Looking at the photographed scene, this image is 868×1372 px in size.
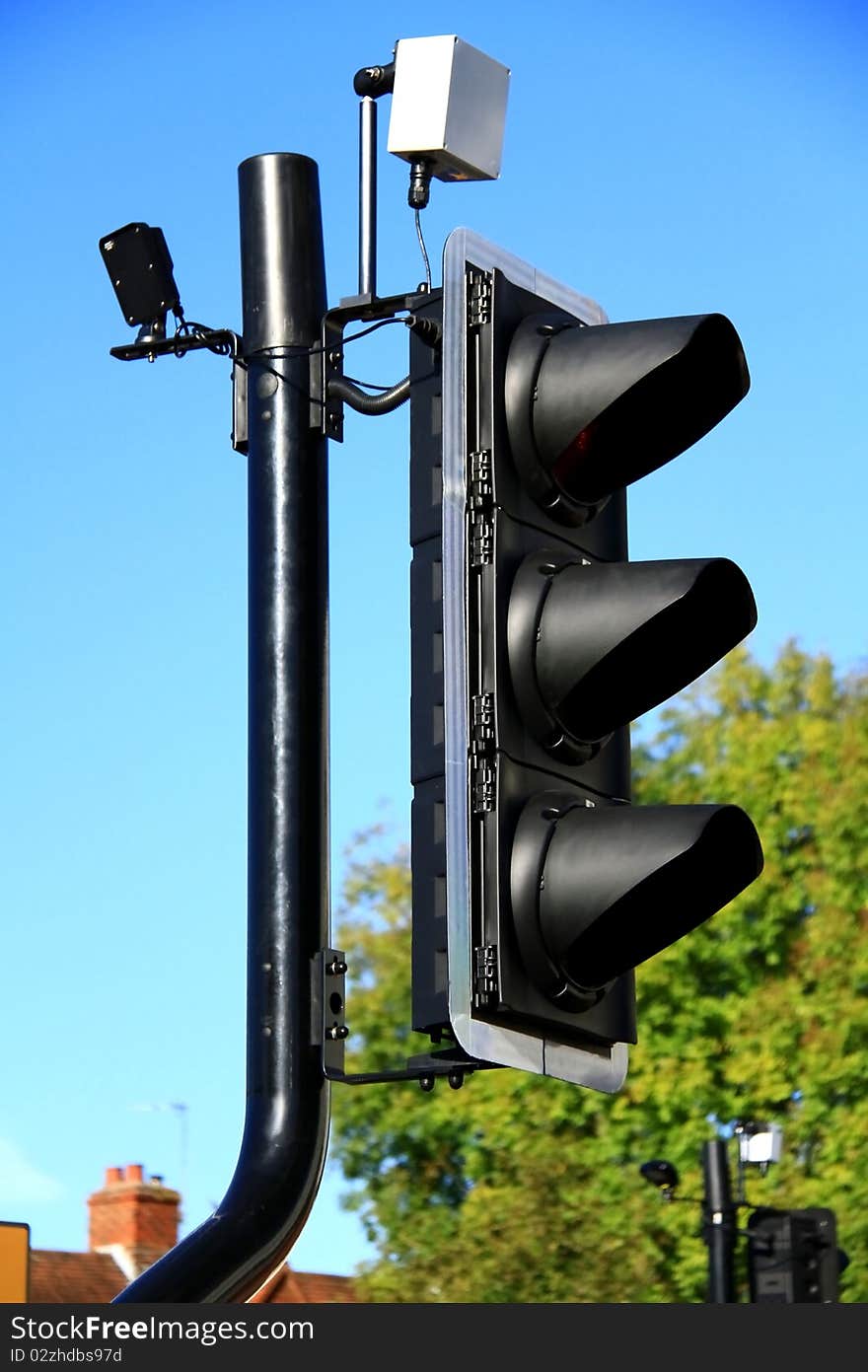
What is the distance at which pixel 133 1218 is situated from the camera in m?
38.3

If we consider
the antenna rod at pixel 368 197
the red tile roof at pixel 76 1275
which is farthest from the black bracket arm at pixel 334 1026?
the red tile roof at pixel 76 1275

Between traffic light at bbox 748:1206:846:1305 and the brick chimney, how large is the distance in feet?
71.1

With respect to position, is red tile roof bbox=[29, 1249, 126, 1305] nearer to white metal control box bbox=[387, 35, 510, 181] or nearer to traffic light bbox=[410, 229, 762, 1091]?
white metal control box bbox=[387, 35, 510, 181]

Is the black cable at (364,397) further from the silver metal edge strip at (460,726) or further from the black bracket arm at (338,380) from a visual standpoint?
the silver metal edge strip at (460,726)

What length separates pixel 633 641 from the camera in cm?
338

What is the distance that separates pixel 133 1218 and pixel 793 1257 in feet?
73.1

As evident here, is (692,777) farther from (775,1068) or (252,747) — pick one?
(252,747)

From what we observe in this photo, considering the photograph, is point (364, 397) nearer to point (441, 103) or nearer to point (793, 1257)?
point (441, 103)

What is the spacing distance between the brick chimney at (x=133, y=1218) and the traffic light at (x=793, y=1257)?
21.7 m

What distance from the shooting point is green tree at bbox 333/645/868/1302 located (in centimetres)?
2788

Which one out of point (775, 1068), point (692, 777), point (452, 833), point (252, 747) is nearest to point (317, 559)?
point (252, 747)

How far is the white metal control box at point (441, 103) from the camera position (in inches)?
154

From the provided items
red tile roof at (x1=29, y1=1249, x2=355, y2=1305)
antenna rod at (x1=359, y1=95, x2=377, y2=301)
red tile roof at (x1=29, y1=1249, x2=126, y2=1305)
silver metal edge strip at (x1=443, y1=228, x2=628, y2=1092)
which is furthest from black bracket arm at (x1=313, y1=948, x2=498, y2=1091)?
red tile roof at (x1=29, y1=1249, x2=126, y2=1305)

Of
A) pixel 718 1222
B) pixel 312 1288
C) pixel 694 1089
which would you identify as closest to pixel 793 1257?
pixel 718 1222
